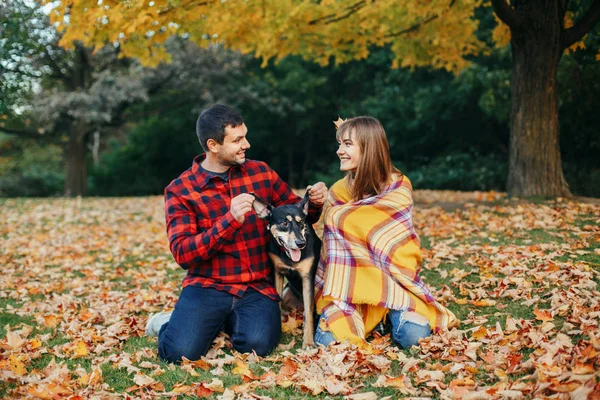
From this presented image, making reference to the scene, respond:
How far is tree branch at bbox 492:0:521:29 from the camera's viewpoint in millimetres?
8094

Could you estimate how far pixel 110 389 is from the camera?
357 centimetres

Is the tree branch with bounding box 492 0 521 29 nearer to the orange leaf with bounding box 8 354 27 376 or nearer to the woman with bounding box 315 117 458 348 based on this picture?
the woman with bounding box 315 117 458 348

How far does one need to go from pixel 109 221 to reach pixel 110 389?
874 cm

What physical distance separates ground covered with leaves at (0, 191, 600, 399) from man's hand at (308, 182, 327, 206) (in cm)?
113

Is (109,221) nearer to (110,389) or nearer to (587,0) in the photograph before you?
(110,389)

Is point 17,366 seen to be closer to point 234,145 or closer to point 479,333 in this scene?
point 234,145

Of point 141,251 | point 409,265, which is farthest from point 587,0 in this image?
point 141,251

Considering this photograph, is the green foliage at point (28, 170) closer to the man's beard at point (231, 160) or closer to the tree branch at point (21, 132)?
the tree branch at point (21, 132)

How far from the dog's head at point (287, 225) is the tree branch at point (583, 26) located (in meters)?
6.82

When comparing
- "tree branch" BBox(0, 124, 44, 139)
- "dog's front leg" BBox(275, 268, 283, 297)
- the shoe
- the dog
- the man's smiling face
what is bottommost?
the shoe

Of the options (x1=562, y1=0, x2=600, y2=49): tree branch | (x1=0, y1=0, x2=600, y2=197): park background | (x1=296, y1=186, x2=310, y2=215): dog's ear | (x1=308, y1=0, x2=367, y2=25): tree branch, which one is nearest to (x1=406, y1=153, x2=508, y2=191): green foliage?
(x1=0, y1=0, x2=600, y2=197): park background

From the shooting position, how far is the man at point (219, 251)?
4.05 metres

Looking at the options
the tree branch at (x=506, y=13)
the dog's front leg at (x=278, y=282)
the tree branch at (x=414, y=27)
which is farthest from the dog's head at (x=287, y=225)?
the tree branch at (x=414, y=27)

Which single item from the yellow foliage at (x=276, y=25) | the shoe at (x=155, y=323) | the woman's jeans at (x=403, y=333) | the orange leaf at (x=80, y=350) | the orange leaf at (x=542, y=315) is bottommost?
the orange leaf at (x=80, y=350)
